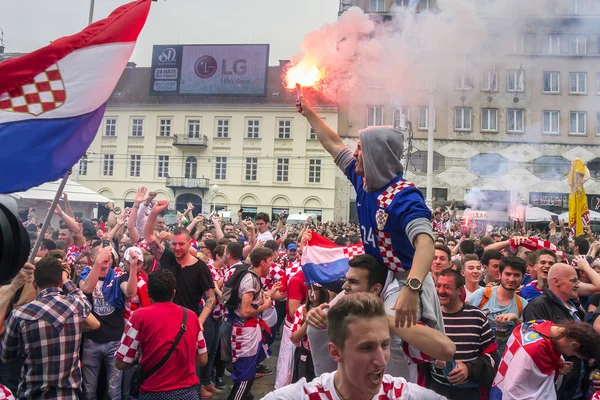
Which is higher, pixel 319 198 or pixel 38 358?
pixel 319 198

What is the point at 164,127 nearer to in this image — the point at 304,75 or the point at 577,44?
the point at 577,44

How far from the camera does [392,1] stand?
21.1 m

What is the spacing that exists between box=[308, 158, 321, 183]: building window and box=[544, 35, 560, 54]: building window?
21585 millimetres

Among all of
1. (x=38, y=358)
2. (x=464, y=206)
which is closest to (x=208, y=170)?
(x=464, y=206)

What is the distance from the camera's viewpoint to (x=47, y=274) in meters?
4.03

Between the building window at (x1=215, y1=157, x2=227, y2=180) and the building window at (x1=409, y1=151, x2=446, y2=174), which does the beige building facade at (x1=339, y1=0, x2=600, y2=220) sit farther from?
the building window at (x1=215, y1=157, x2=227, y2=180)

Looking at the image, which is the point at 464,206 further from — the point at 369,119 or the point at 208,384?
the point at 208,384

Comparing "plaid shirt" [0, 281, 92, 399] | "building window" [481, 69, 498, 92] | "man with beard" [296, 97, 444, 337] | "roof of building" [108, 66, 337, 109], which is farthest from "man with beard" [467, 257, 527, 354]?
"roof of building" [108, 66, 337, 109]

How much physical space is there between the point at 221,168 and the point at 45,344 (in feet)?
141

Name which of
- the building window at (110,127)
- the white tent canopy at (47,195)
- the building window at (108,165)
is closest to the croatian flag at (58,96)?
the white tent canopy at (47,195)

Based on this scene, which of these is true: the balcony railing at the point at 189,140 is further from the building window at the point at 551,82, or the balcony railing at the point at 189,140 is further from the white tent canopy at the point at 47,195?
the building window at the point at 551,82

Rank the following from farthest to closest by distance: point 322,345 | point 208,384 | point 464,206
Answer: point 464,206 < point 208,384 < point 322,345

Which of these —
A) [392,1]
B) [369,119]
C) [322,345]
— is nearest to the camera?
[322,345]

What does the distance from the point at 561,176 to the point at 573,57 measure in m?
13.3
